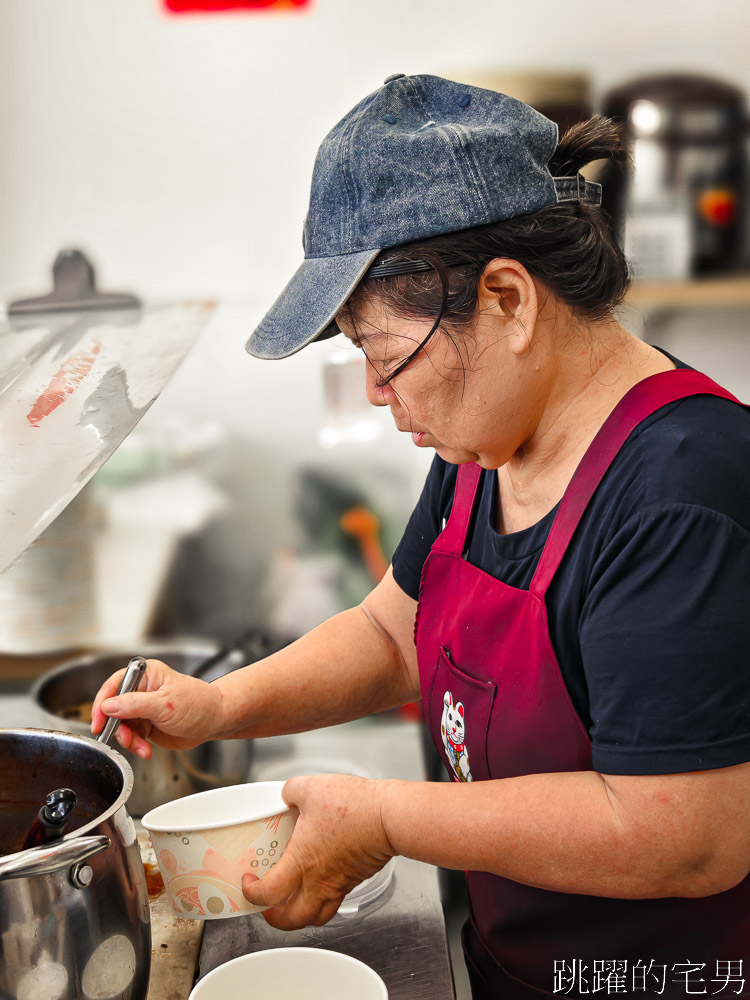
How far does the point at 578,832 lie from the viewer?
877 millimetres

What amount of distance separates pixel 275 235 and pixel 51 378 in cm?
171

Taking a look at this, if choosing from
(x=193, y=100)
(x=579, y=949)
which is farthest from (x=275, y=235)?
(x=579, y=949)

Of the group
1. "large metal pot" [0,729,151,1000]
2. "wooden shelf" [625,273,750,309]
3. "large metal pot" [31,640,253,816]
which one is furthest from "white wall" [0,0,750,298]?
"large metal pot" [0,729,151,1000]

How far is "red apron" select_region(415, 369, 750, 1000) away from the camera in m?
0.96

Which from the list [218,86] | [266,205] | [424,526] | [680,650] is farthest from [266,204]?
[680,650]

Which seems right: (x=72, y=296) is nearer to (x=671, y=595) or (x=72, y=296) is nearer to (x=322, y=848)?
(x=322, y=848)

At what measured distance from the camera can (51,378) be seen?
2.98 feet

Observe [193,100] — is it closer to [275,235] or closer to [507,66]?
[275,235]

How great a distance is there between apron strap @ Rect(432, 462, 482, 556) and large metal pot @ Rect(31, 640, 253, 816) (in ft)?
1.53

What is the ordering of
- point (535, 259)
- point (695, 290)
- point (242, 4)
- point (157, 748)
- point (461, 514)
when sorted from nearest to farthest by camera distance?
point (535, 259), point (461, 514), point (157, 748), point (695, 290), point (242, 4)

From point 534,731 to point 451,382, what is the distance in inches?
14.6

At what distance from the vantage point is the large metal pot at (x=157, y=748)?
4.32 feet

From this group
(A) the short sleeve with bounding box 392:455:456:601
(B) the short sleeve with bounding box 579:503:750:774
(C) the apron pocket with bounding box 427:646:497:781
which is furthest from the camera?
(A) the short sleeve with bounding box 392:455:456:601

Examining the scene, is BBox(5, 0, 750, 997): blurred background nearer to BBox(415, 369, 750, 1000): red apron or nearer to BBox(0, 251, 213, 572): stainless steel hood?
BBox(0, 251, 213, 572): stainless steel hood
